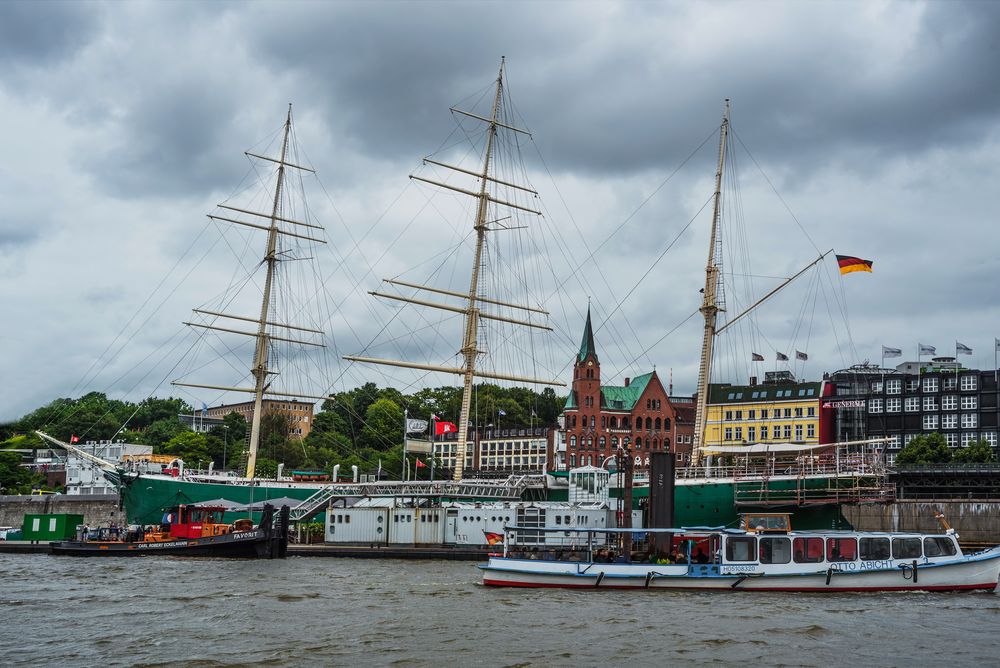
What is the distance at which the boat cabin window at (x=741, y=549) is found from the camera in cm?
4194

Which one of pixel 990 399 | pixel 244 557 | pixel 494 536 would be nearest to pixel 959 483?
pixel 990 399

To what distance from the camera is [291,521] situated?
71625 millimetres

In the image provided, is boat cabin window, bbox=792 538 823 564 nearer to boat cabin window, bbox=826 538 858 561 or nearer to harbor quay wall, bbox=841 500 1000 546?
boat cabin window, bbox=826 538 858 561

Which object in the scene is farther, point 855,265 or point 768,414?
point 768,414

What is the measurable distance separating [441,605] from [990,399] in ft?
336

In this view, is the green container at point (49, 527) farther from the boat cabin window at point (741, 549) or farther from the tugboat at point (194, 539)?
the boat cabin window at point (741, 549)

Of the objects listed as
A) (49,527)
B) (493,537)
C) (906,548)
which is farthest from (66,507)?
(906,548)

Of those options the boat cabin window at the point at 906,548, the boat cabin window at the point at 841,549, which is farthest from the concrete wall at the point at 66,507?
the boat cabin window at the point at 906,548

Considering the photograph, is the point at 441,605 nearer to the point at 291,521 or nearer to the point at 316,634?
the point at 316,634

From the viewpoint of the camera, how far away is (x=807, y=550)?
41906 mm

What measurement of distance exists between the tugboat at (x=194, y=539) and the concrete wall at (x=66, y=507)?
114 feet

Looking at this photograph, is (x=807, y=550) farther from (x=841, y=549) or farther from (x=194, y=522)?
(x=194, y=522)

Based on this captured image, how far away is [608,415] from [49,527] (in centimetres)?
7726

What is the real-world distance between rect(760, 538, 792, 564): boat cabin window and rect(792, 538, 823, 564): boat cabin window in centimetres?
25
